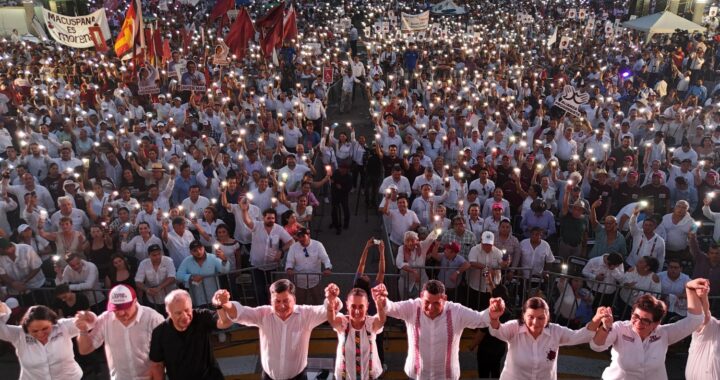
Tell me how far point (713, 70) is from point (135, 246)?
19825mm

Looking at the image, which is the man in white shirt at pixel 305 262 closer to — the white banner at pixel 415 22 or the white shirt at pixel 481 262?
the white shirt at pixel 481 262

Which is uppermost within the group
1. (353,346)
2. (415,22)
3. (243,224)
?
(415,22)

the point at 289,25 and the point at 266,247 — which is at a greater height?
the point at 289,25

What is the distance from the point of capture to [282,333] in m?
5.02

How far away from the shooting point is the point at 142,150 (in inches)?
424

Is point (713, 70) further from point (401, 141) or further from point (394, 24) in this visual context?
point (401, 141)

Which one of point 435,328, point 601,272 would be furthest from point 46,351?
point 601,272

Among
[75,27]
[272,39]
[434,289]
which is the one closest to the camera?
[434,289]

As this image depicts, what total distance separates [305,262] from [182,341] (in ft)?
8.96

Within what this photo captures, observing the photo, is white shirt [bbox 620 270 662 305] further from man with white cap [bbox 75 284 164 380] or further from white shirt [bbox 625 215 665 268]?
man with white cap [bbox 75 284 164 380]

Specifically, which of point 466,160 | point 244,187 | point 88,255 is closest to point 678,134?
point 466,160

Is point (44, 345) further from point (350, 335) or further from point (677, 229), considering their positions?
point (677, 229)

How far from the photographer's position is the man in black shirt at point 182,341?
14.8 feet

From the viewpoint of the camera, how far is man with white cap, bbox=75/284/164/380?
4789 millimetres
